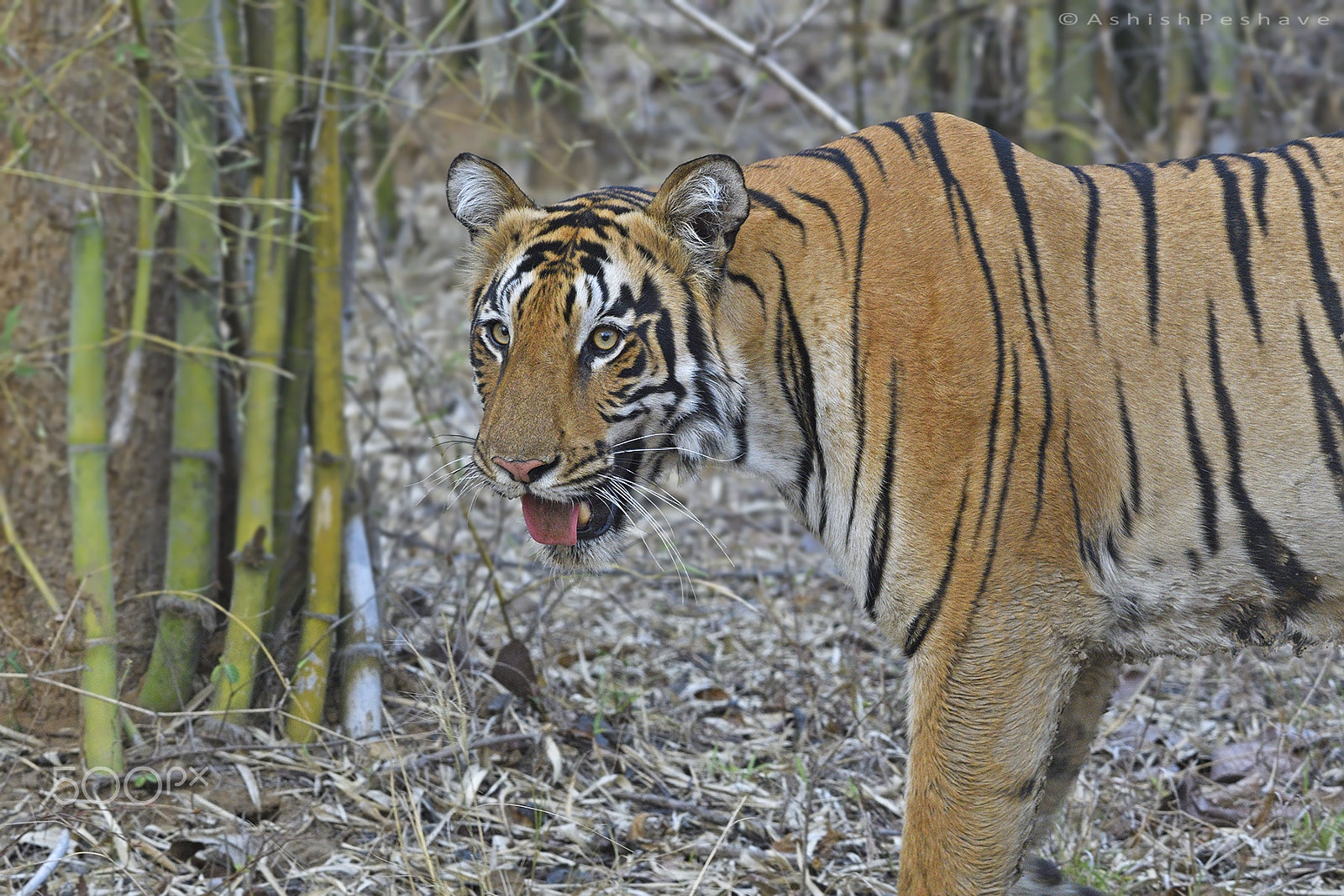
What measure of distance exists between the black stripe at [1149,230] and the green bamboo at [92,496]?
278 centimetres

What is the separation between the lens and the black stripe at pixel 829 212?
3.03 m

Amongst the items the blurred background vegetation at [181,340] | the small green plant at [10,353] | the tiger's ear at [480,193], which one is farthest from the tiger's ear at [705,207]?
the small green plant at [10,353]

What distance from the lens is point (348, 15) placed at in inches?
176

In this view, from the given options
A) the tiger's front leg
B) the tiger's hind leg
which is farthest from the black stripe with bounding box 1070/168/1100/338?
the tiger's hind leg

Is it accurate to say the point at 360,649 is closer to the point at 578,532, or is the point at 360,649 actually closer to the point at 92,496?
the point at 92,496

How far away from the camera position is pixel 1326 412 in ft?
9.35

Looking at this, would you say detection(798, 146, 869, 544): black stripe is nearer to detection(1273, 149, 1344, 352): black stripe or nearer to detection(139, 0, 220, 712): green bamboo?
detection(1273, 149, 1344, 352): black stripe

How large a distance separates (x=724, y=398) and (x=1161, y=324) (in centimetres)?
101

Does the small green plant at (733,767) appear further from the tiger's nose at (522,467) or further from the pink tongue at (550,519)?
the tiger's nose at (522,467)

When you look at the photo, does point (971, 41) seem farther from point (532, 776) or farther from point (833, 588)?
point (532, 776)

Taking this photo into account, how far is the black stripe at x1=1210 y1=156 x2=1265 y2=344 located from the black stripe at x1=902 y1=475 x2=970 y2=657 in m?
0.77

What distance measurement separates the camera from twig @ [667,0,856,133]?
441cm

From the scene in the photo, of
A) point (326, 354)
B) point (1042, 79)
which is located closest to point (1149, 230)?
point (326, 354)

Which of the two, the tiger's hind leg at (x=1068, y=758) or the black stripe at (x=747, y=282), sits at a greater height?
the black stripe at (x=747, y=282)
